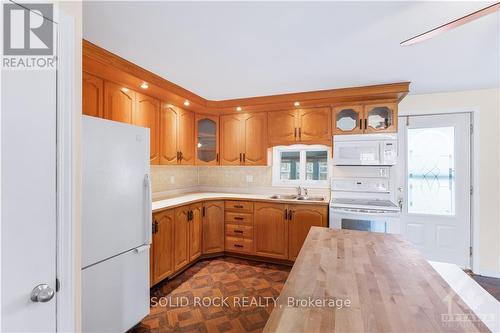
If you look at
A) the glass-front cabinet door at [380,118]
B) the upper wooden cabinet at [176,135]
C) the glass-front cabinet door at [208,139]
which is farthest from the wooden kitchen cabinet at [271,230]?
the glass-front cabinet door at [380,118]

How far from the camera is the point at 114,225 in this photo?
5.75ft

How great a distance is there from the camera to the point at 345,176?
347 cm

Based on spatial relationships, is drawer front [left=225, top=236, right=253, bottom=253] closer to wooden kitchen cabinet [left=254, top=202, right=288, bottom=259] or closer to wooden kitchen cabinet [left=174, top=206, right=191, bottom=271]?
wooden kitchen cabinet [left=254, top=202, right=288, bottom=259]

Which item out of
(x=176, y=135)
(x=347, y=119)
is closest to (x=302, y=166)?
(x=347, y=119)

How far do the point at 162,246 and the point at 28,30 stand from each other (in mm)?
2184

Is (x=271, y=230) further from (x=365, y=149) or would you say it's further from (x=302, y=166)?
(x=365, y=149)

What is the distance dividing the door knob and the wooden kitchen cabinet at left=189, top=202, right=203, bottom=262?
2238 millimetres

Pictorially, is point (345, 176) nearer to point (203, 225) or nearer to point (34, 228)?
point (203, 225)

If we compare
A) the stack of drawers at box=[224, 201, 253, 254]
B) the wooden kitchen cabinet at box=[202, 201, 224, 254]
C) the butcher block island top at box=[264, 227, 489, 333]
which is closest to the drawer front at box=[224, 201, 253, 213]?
the stack of drawers at box=[224, 201, 253, 254]

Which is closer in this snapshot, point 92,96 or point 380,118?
point 92,96

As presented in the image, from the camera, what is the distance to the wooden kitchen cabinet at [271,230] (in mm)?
3297

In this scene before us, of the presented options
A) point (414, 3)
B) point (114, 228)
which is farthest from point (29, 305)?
point (414, 3)

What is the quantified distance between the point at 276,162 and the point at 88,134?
2.80 metres

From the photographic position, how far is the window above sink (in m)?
3.68
